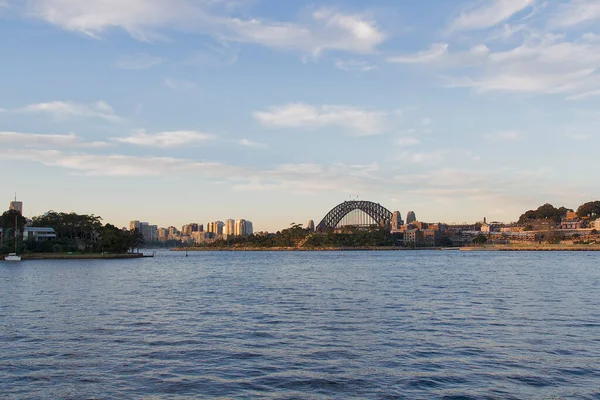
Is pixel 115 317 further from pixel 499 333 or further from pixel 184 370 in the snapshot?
pixel 499 333

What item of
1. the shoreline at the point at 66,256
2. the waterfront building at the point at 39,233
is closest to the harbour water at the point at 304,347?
the shoreline at the point at 66,256

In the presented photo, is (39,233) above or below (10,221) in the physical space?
below

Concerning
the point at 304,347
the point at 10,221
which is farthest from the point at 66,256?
the point at 304,347

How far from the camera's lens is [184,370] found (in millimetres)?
17500

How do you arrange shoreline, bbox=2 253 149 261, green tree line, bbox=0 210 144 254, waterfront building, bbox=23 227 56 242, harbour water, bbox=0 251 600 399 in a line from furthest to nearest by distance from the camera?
1. waterfront building, bbox=23 227 56 242
2. green tree line, bbox=0 210 144 254
3. shoreline, bbox=2 253 149 261
4. harbour water, bbox=0 251 600 399

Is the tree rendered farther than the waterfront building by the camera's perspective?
No

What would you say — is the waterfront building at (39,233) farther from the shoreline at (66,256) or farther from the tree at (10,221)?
the shoreline at (66,256)

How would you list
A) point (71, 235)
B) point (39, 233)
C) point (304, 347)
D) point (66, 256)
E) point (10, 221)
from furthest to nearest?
point (71, 235) → point (39, 233) → point (10, 221) → point (66, 256) → point (304, 347)

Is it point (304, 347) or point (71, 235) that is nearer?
point (304, 347)

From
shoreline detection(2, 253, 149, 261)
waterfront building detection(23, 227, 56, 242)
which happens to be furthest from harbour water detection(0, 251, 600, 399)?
waterfront building detection(23, 227, 56, 242)

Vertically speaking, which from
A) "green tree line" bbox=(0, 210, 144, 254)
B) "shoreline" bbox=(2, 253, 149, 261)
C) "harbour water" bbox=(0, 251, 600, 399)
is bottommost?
"harbour water" bbox=(0, 251, 600, 399)

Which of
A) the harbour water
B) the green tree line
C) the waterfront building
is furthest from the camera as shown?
the waterfront building

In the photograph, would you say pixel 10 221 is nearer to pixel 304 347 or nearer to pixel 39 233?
pixel 39 233

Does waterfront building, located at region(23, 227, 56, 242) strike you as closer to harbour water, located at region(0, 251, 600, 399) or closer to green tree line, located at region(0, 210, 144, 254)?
green tree line, located at region(0, 210, 144, 254)
